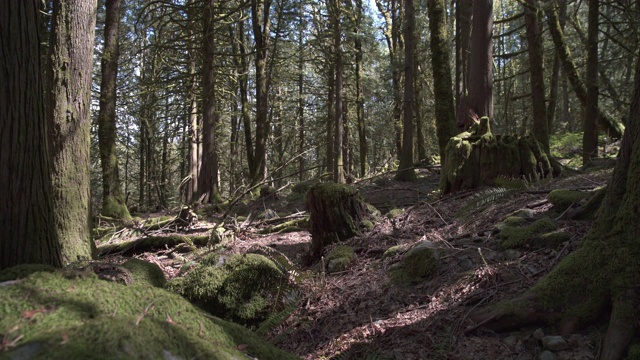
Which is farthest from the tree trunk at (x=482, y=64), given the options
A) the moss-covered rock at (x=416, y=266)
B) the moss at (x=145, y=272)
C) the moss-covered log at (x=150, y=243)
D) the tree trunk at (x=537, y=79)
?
the moss at (x=145, y=272)

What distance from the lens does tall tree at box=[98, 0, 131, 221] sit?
10445 mm

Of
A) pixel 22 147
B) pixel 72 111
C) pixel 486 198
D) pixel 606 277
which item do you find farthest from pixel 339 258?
pixel 72 111

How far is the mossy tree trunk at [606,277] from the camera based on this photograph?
2507 millimetres

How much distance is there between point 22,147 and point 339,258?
12.6ft

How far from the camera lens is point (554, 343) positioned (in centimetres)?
262

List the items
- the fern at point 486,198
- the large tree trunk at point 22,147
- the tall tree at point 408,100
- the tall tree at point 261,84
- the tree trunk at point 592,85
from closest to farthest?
the large tree trunk at point 22,147 → the fern at point 486,198 → the tree trunk at point 592,85 → the tall tree at point 408,100 → the tall tree at point 261,84

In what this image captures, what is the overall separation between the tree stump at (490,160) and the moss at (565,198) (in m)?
2.29

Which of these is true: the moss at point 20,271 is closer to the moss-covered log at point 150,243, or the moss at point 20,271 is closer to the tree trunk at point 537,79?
the moss-covered log at point 150,243

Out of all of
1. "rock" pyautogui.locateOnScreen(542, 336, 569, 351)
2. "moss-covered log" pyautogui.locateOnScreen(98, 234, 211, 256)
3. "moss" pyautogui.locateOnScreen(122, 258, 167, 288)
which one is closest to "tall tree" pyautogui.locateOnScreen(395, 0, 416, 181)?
"moss-covered log" pyautogui.locateOnScreen(98, 234, 211, 256)

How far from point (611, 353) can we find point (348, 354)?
1731mm

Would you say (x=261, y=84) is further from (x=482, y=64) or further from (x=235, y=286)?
(x=235, y=286)

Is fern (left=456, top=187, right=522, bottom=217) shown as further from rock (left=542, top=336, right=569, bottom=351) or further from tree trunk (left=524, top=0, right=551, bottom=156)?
tree trunk (left=524, top=0, right=551, bottom=156)

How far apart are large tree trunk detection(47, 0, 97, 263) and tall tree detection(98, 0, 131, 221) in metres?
5.27

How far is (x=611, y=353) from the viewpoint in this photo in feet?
7.60
